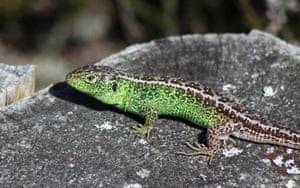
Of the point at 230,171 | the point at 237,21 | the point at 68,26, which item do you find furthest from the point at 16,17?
the point at 230,171

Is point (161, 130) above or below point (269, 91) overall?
below

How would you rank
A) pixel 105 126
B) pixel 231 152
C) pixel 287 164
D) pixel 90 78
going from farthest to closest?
pixel 90 78 → pixel 105 126 → pixel 231 152 → pixel 287 164

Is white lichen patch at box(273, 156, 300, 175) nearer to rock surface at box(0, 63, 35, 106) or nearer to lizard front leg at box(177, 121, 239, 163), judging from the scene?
lizard front leg at box(177, 121, 239, 163)

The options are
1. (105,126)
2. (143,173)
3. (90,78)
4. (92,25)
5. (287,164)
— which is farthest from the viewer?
(92,25)

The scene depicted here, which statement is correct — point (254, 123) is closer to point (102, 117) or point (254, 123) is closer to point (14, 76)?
point (102, 117)

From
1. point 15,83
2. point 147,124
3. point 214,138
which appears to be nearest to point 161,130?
point 147,124

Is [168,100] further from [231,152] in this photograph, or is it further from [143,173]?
[143,173]

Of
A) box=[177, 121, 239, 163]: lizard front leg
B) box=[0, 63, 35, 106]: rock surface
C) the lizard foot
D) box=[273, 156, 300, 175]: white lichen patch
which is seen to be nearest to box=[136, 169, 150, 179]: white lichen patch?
box=[177, 121, 239, 163]: lizard front leg
